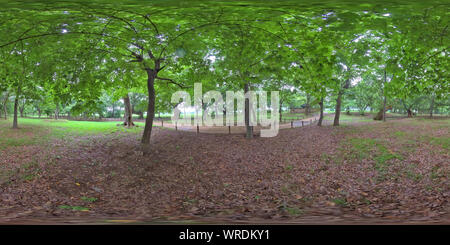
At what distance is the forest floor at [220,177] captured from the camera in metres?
3.70

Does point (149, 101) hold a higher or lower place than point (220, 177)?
higher

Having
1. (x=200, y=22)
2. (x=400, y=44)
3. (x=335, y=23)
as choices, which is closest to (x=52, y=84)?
(x=200, y=22)

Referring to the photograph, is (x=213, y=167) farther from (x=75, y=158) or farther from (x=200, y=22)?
(x=200, y=22)

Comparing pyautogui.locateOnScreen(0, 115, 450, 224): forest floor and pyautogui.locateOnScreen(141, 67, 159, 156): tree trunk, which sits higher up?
pyautogui.locateOnScreen(141, 67, 159, 156): tree trunk

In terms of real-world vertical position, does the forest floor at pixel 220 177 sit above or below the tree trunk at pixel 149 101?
below

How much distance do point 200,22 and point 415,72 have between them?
236 inches

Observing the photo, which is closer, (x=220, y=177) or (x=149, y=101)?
(x=220, y=177)

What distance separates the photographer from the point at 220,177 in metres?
8.25

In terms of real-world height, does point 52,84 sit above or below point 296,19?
below

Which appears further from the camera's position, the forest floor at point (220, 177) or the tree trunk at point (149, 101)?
the tree trunk at point (149, 101)

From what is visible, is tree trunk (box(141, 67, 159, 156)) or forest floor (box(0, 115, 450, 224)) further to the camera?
tree trunk (box(141, 67, 159, 156))

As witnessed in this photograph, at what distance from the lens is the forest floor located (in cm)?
370

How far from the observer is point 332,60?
4.85 m

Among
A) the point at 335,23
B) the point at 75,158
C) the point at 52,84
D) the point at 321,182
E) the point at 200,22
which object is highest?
the point at 200,22
